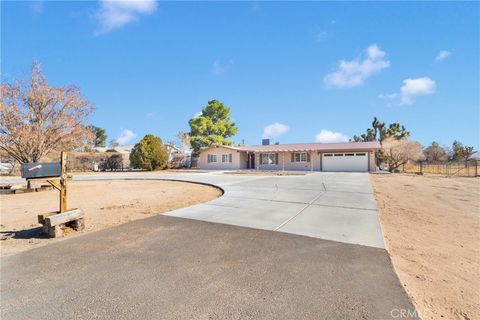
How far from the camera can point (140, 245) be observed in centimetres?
408

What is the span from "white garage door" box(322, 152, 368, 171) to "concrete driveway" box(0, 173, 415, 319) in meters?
22.6

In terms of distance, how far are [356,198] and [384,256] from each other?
17.5 feet

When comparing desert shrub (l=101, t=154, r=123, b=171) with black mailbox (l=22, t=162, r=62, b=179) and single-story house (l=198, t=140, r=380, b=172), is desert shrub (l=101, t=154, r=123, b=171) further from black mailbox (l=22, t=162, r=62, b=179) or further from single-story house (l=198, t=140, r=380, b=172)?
black mailbox (l=22, t=162, r=62, b=179)

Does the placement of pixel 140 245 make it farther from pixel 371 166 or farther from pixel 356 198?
pixel 371 166

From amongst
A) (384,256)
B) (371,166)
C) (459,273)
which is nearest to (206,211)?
(384,256)

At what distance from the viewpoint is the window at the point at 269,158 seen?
30.7m

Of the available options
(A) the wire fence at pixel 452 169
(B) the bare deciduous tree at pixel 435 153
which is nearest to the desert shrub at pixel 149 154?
(A) the wire fence at pixel 452 169

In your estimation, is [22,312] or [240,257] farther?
[240,257]

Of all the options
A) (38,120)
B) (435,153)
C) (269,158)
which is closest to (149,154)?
(269,158)

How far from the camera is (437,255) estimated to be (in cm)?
394

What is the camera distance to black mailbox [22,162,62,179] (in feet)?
13.9

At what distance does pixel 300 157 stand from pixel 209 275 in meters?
27.1

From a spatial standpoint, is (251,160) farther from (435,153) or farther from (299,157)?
(435,153)

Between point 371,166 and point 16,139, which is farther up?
point 16,139
